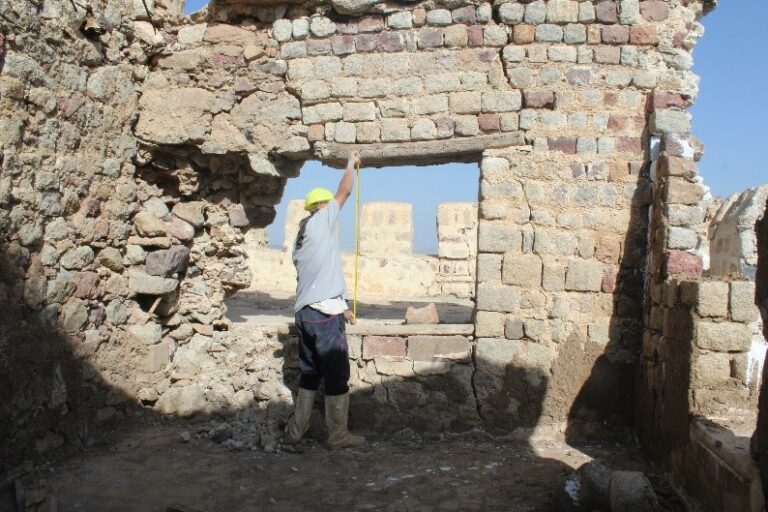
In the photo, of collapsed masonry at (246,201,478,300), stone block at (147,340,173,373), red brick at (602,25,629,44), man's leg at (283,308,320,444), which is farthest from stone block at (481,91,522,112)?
collapsed masonry at (246,201,478,300)

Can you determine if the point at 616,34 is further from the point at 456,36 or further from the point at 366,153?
the point at 366,153

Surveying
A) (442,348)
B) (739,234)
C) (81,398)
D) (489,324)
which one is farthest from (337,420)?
(739,234)

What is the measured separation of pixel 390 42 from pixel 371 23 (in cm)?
23

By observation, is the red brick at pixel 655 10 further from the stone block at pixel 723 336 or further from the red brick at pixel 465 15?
the stone block at pixel 723 336

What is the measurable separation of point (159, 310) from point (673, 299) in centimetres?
395

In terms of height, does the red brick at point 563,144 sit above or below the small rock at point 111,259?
above

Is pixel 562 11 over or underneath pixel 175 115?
over

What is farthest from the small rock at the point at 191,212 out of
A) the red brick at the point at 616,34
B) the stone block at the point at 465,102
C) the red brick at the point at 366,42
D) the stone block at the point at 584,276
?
the red brick at the point at 616,34

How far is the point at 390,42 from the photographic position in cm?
528

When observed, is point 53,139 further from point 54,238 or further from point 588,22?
point 588,22

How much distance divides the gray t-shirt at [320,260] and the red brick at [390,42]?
4.45ft

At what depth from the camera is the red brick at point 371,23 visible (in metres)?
5.31

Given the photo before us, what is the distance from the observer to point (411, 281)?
12547mm

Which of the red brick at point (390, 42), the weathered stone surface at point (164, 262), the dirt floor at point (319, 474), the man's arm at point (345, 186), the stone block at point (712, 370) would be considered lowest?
the dirt floor at point (319, 474)
